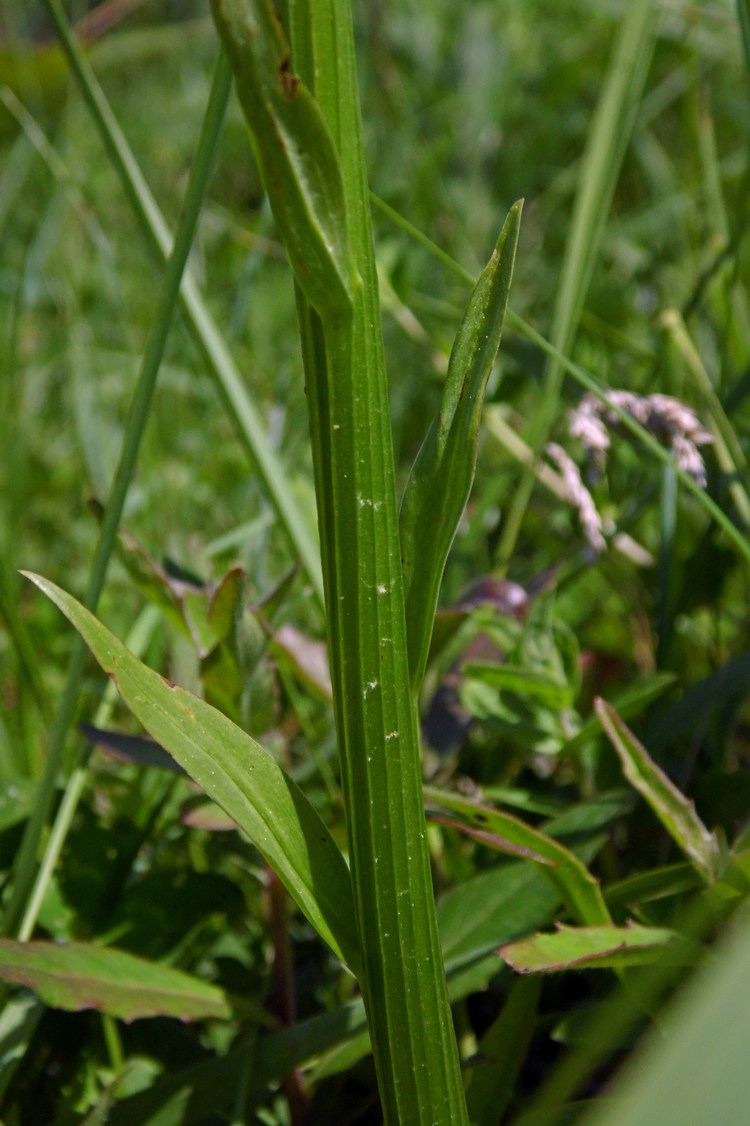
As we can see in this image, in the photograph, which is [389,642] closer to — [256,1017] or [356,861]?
[356,861]

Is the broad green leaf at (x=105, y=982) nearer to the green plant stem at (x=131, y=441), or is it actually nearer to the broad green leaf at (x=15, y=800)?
the green plant stem at (x=131, y=441)

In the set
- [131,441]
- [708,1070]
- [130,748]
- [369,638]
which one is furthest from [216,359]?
[708,1070]

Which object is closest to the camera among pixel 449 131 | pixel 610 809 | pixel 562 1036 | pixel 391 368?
pixel 562 1036

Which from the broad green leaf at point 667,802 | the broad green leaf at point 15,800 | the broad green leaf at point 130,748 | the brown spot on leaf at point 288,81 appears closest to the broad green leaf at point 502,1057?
the broad green leaf at point 667,802

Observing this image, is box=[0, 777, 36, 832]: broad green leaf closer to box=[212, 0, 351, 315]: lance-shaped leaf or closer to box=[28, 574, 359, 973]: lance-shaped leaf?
box=[28, 574, 359, 973]: lance-shaped leaf

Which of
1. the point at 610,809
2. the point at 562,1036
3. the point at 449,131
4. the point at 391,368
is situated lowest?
the point at 562,1036

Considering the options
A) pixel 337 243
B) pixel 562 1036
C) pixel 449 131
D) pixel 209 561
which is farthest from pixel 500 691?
pixel 449 131

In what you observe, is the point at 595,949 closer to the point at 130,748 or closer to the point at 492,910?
the point at 492,910
